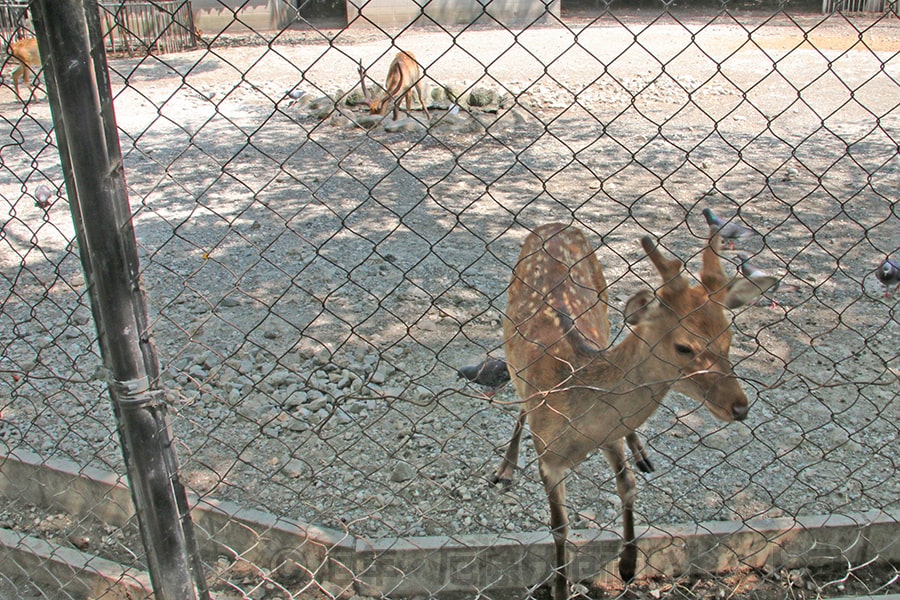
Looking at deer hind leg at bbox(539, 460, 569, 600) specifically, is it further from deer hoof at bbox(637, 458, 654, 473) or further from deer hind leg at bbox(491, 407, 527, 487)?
deer hoof at bbox(637, 458, 654, 473)

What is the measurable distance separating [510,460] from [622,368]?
1.01 meters

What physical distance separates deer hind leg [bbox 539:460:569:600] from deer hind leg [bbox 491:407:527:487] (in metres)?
0.50

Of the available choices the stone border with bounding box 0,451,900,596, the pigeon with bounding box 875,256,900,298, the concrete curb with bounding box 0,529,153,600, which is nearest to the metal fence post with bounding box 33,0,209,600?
the concrete curb with bounding box 0,529,153,600

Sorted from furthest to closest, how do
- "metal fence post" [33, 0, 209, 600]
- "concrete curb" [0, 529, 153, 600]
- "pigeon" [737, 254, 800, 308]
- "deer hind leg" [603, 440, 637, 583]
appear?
1. "pigeon" [737, 254, 800, 308]
2. "deer hind leg" [603, 440, 637, 583]
3. "concrete curb" [0, 529, 153, 600]
4. "metal fence post" [33, 0, 209, 600]

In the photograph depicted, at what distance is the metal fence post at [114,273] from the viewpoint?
5.64ft

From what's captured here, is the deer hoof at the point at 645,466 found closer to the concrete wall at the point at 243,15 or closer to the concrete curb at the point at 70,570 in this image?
the concrete curb at the point at 70,570

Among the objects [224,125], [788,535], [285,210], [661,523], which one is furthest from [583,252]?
[224,125]

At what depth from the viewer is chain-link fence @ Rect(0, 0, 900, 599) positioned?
108 inches

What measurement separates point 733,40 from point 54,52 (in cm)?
1588

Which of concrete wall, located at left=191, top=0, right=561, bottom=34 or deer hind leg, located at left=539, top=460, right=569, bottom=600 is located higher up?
deer hind leg, located at left=539, top=460, right=569, bottom=600

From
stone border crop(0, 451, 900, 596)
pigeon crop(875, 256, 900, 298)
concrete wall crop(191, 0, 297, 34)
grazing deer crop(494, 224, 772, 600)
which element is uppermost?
grazing deer crop(494, 224, 772, 600)

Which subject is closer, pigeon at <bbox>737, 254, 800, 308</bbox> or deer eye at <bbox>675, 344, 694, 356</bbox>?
deer eye at <bbox>675, 344, 694, 356</bbox>

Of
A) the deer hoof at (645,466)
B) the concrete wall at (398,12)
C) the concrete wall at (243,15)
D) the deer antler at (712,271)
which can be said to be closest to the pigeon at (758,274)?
the deer hoof at (645,466)

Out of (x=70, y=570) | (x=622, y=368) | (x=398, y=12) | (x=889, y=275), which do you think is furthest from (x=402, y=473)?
(x=398, y=12)
